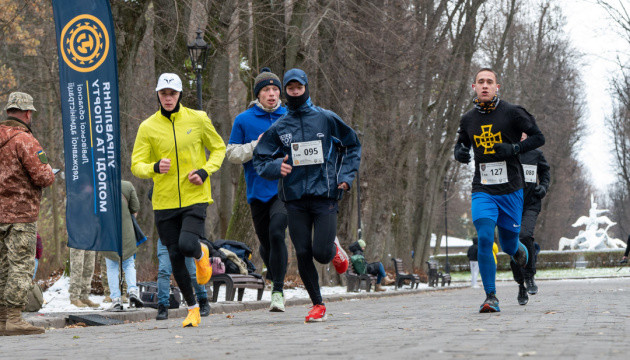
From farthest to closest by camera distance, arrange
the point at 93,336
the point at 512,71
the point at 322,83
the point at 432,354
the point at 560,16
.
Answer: the point at 560,16 < the point at 512,71 < the point at 322,83 < the point at 93,336 < the point at 432,354

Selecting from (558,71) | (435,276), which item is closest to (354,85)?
(435,276)

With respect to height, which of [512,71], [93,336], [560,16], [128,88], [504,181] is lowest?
[93,336]

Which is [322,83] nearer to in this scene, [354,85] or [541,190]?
[354,85]

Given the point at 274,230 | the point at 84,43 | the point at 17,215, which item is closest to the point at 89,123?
the point at 84,43

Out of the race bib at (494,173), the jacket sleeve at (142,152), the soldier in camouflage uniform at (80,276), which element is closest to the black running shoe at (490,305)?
the race bib at (494,173)

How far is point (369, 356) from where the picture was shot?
518 cm

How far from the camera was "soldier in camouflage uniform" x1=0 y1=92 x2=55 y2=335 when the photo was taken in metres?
8.62

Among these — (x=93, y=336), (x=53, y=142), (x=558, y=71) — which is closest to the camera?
(x=93, y=336)

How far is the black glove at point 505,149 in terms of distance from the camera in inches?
359

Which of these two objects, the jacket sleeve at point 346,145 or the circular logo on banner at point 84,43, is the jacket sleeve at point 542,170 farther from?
the circular logo on banner at point 84,43

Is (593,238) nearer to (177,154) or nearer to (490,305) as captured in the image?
(490,305)

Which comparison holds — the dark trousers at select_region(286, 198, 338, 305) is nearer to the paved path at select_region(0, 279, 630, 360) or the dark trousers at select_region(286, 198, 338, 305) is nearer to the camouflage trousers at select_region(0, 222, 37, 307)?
the paved path at select_region(0, 279, 630, 360)

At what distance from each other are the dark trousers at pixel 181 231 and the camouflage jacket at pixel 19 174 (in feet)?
4.04

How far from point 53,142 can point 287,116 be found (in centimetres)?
2236
